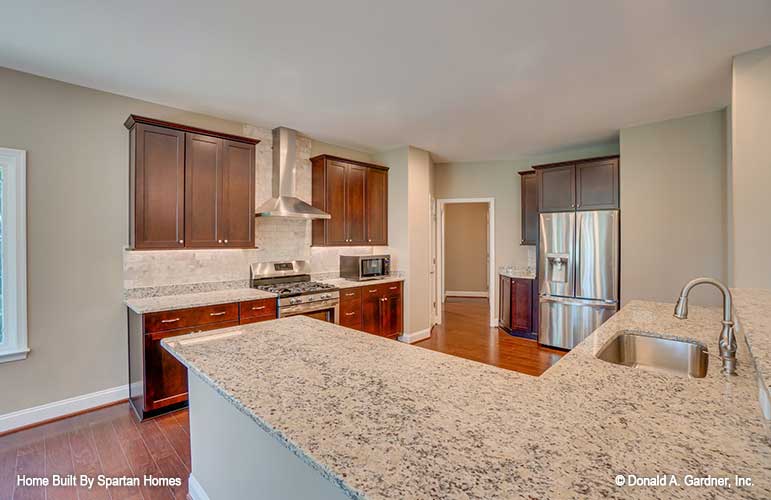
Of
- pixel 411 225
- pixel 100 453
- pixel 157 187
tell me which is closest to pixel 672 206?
pixel 411 225

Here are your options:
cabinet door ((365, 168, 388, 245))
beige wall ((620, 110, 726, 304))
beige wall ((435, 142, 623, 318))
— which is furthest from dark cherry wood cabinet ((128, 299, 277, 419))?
beige wall ((620, 110, 726, 304))

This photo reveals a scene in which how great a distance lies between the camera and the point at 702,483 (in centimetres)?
71

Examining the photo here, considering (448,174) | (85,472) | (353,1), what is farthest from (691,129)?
(85,472)

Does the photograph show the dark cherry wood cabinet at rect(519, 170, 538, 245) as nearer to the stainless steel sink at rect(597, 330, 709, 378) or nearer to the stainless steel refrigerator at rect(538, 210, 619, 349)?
the stainless steel refrigerator at rect(538, 210, 619, 349)

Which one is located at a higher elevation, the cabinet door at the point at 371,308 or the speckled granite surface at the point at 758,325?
the speckled granite surface at the point at 758,325

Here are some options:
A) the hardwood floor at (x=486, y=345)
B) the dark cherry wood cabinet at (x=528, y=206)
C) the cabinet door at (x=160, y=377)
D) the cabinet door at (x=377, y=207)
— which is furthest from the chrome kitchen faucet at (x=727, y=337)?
the dark cherry wood cabinet at (x=528, y=206)

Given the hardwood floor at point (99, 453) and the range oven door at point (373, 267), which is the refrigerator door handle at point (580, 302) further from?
the hardwood floor at point (99, 453)

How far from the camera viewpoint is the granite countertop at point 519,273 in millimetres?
5411

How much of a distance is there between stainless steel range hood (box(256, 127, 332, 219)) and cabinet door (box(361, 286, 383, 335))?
113 centimetres

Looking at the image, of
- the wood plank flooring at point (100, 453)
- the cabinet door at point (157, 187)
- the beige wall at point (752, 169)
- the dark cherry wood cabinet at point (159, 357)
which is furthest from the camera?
the cabinet door at point (157, 187)

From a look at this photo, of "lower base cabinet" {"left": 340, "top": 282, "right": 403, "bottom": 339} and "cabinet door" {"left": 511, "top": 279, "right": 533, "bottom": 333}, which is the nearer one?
"lower base cabinet" {"left": 340, "top": 282, "right": 403, "bottom": 339}

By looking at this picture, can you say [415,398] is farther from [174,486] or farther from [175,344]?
[174,486]

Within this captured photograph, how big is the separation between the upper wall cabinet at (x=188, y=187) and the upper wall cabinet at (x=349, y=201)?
1004 millimetres

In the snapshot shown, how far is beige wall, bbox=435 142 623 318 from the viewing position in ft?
19.5
